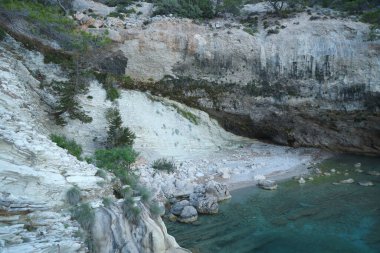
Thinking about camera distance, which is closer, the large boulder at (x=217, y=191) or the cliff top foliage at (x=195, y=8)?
the large boulder at (x=217, y=191)

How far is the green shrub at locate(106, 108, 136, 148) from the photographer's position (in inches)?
782

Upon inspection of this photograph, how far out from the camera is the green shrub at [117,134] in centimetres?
1988

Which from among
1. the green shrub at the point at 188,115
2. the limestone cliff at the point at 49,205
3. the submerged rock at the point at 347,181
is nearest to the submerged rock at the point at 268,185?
the submerged rock at the point at 347,181

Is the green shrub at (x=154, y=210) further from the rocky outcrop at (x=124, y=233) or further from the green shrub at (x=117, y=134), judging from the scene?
the green shrub at (x=117, y=134)

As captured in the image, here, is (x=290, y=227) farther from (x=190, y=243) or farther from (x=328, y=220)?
(x=190, y=243)

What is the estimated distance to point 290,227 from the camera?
1395cm

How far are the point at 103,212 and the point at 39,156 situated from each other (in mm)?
2767

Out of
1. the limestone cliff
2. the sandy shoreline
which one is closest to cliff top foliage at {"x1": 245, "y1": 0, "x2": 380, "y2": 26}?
the sandy shoreline

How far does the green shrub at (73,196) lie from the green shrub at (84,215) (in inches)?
14.3

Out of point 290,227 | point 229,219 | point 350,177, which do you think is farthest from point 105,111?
point 350,177

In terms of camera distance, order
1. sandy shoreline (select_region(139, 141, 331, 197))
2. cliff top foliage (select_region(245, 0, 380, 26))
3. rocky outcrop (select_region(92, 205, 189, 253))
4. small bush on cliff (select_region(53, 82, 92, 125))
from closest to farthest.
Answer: rocky outcrop (select_region(92, 205, 189, 253))
sandy shoreline (select_region(139, 141, 331, 197))
small bush on cliff (select_region(53, 82, 92, 125))
cliff top foliage (select_region(245, 0, 380, 26))

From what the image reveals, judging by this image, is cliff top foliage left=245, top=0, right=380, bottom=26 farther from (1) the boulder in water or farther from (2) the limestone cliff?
(2) the limestone cliff

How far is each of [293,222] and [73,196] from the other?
9287 millimetres

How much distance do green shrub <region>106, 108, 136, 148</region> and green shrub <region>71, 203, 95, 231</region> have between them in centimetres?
1125
